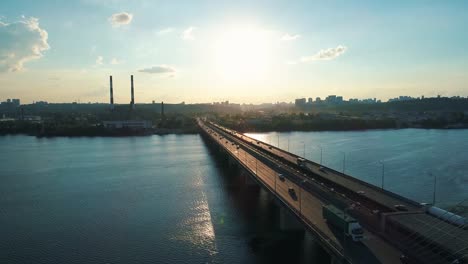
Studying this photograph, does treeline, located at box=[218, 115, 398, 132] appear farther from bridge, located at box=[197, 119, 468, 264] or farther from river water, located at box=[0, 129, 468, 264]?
bridge, located at box=[197, 119, 468, 264]

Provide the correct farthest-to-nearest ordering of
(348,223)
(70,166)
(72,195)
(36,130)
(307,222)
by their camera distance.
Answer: (36,130) < (70,166) < (72,195) < (307,222) < (348,223)

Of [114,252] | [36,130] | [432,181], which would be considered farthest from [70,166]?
[36,130]

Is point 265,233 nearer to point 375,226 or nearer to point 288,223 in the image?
point 288,223

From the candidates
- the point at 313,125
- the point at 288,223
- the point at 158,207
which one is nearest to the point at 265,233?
the point at 288,223

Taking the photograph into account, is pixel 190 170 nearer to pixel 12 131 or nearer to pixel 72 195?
pixel 72 195

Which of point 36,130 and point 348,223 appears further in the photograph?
point 36,130


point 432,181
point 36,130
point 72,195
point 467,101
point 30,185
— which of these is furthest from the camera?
point 467,101

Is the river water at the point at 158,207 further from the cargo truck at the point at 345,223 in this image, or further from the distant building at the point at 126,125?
the distant building at the point at 126,125
